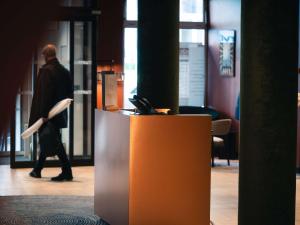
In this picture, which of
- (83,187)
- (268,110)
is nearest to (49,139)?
(83,187)

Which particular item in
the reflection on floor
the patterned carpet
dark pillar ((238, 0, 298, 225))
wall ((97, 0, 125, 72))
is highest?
wall ((97, 0, 125, 72))

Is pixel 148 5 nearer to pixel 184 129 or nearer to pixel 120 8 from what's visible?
pixel 184 129

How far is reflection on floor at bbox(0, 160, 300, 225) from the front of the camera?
664 centimetres

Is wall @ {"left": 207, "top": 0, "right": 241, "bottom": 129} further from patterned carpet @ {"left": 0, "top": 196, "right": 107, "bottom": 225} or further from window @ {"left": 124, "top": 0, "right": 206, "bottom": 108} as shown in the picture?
patterned carpet @ {"left": 0, "top": 196, "right": 107, "bottom": 225}

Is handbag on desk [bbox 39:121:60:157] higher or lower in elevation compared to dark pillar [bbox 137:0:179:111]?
lower

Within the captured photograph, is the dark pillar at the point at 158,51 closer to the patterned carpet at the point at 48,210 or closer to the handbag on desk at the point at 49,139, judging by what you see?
the patterned carpet at the point at 48,210

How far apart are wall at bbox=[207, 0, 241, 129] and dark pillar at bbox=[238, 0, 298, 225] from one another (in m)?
7.10

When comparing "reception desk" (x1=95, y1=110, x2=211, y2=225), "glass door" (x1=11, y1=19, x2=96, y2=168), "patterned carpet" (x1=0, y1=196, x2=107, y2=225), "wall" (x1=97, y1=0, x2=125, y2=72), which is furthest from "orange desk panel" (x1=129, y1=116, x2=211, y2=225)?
"wall" (x1=97, y1=0, x2=125, y2=72)

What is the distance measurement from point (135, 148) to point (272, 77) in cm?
116

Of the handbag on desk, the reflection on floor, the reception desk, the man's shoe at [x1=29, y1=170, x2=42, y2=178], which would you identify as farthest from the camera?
the man's shoe at [x1=29, y1=170, x2=42, y2=178]

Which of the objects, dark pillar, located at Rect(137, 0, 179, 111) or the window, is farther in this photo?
the window

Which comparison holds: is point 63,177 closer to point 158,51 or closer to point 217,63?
point 158,51

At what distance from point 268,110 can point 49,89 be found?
4146mm

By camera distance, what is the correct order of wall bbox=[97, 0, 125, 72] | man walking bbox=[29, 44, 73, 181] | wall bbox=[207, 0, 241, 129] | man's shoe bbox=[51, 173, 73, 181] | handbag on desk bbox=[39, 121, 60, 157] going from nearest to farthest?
man walking bbox=[29, 44, 73, 181] < handbag on desk bbox=[39, 121, 60, 157] < man's shoe bbox=[51, 173, 73, 181] < wall bbox=[97, 0, 125, 72] < wall bbox=[207, 0, 241, 129]
